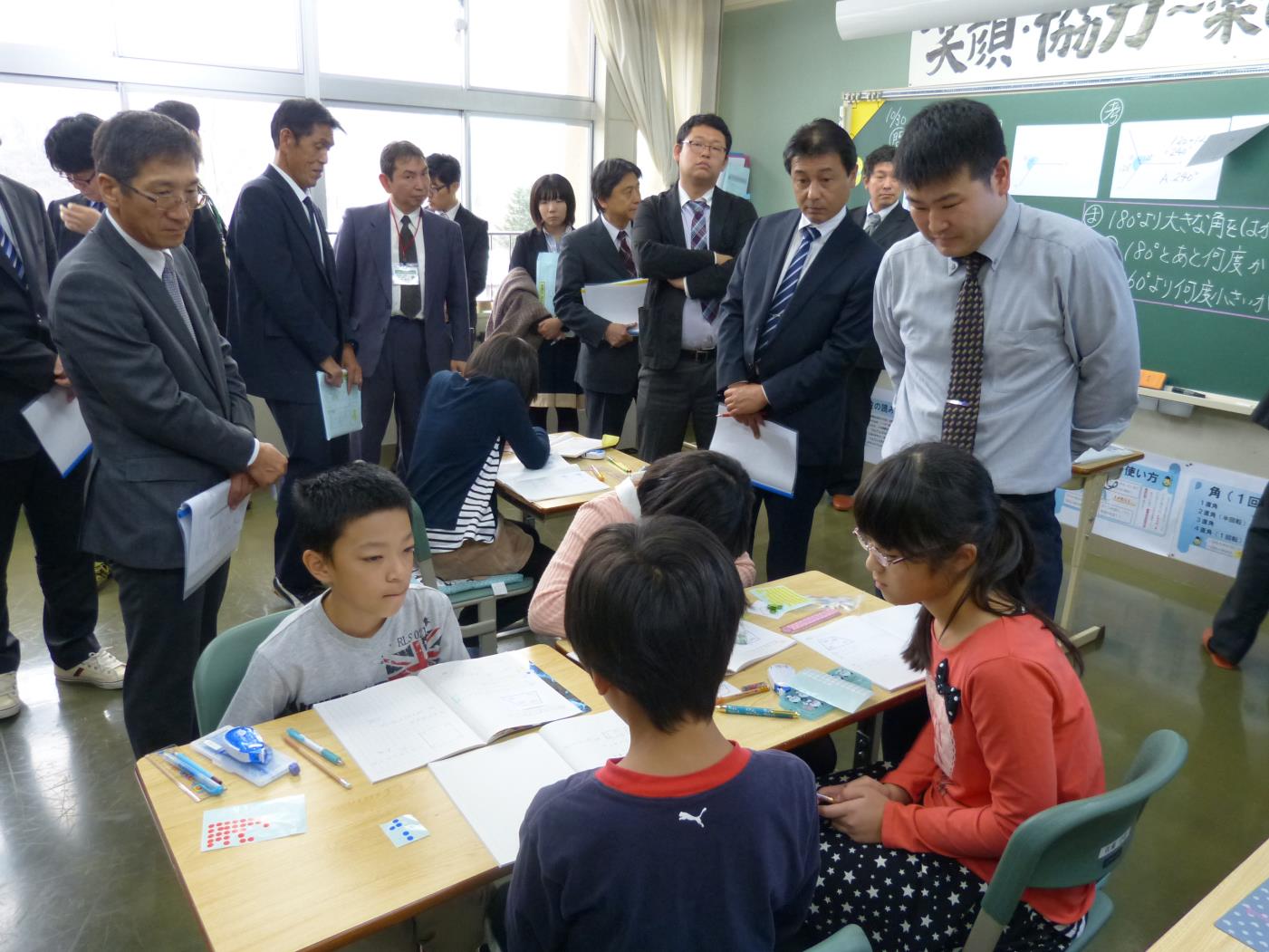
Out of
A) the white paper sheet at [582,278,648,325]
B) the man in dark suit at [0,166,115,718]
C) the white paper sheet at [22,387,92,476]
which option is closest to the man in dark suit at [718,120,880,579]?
the white paper sheet at [582,278,648,325]

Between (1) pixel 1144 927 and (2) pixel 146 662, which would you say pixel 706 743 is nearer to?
(2) pixel 146 662

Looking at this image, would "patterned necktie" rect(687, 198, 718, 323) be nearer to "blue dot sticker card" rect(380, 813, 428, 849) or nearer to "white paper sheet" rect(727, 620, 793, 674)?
"white paper sheet" rect(727, 620, 793, 674)

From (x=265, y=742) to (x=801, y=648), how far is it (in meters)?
0.99

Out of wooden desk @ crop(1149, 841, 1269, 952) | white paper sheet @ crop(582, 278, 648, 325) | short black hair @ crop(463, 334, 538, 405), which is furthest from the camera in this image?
white paper sheet @ crop(582, 278, 648, 325)

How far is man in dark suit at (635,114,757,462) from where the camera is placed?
3262mm

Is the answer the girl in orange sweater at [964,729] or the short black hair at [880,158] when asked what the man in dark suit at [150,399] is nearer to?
the girl in orange sweater at [964,729]

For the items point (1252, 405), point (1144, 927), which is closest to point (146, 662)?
point (1144, 927)

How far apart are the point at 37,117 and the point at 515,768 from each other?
4.34m

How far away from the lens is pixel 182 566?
1938 millimetres

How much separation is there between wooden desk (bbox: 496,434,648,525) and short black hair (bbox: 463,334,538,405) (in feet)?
1.01

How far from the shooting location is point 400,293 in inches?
143

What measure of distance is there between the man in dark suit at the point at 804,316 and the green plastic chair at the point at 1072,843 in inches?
59.9

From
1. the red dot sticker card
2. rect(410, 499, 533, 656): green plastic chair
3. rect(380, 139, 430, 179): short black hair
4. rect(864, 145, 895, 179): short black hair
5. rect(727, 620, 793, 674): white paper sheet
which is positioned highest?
rect(864, 145, 895, 179): short black hair

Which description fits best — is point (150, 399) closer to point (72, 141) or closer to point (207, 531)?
point (207, 531)
